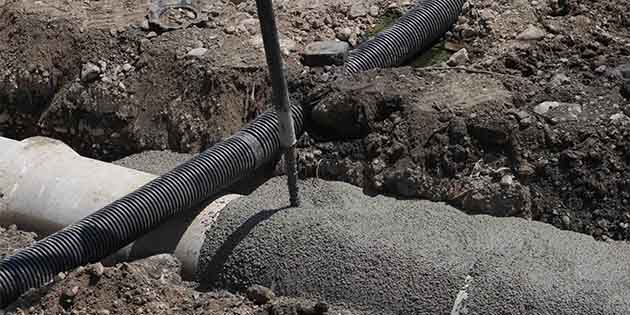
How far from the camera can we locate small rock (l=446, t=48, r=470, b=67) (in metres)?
5.85

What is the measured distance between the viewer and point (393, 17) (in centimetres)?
633

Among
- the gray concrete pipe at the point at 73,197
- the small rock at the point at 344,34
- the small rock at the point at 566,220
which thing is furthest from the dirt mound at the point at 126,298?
the small rock at the point at 344,34

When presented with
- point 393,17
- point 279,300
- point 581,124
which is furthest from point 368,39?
point 279,300

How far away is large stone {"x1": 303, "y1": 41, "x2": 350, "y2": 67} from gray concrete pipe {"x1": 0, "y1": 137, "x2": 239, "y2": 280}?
3.36ft

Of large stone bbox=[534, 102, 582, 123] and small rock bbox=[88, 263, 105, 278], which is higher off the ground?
large stone bbox=[534, 102, 582, 123]

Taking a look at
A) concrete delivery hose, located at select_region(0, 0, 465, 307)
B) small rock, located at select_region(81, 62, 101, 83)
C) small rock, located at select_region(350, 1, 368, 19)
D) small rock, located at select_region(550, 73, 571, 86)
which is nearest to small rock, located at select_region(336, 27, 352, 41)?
small rock, located at select_region(350, 1, 368, 19)

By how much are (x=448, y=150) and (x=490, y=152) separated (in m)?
0.21

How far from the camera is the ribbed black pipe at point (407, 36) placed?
5.84 m

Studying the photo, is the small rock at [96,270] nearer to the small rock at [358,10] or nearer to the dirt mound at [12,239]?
the dirt mound at [12,239]

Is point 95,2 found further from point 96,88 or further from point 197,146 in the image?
point 197,146

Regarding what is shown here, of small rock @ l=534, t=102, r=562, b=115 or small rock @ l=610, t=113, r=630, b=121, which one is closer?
small rock @ l=610, t=113, r=630, b=121

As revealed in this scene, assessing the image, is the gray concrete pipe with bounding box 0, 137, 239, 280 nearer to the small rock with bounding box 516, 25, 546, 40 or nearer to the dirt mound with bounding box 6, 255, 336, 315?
the dirt mound with bounding box 6, 255, 336, 315

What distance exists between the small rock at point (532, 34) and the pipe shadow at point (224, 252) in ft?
6.19

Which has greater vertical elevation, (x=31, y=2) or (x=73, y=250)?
(x=31, y=2)
